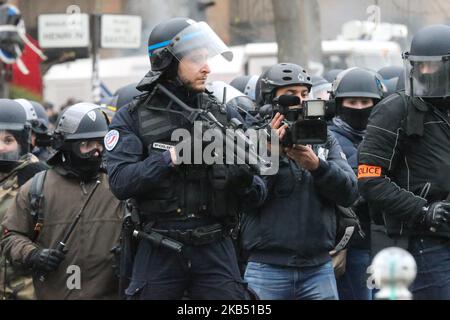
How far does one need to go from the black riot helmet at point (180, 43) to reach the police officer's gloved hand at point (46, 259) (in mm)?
1331

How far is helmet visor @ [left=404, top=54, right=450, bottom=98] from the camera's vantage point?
223 inches

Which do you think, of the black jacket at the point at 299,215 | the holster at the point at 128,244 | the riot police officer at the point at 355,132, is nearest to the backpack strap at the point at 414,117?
the black jacket at the point at 299,215

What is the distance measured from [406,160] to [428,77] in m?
0.44

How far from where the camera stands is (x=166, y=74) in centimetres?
536

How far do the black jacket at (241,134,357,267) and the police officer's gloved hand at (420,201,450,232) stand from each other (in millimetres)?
573

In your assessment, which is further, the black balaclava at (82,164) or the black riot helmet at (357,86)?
the black riot helmet at (357,86)

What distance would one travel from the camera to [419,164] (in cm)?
562

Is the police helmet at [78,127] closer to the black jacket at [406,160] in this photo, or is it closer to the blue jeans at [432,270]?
the black jacket at [406,160]

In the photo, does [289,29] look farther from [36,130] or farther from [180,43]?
[180,43]

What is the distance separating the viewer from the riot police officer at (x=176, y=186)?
511 centimetres

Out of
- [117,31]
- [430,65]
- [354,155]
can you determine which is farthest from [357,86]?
[117,31]

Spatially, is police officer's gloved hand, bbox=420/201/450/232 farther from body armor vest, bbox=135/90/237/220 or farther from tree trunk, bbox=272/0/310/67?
tree trunk, bbox=272/0/310/67
